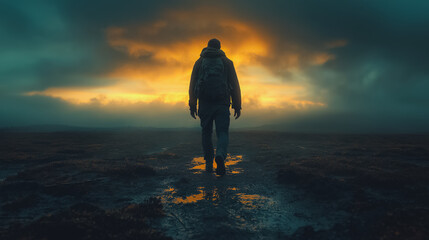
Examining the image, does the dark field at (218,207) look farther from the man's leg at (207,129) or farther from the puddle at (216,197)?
the man's leg at (207,129)

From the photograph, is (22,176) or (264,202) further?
Answer: (22,176)

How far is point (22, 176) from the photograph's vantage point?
620 cm

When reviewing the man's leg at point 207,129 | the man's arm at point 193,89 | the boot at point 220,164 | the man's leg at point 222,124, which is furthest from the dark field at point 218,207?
the man's arm at point 193,89

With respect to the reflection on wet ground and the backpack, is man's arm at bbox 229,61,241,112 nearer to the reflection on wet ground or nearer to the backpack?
the backpack

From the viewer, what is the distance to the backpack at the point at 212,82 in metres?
6.02

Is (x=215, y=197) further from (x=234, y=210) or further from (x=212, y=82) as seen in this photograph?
(x=212, y=82)

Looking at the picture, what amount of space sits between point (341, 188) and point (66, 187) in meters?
5.62

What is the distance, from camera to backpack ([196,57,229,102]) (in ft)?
19.8

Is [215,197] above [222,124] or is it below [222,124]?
below

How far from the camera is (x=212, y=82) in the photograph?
19.8 ft

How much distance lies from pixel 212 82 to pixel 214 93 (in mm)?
289

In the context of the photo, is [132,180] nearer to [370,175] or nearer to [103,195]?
[103,195]

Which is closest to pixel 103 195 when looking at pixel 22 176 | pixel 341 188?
pixel 22 176

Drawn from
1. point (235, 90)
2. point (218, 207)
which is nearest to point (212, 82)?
point (235, 90)
